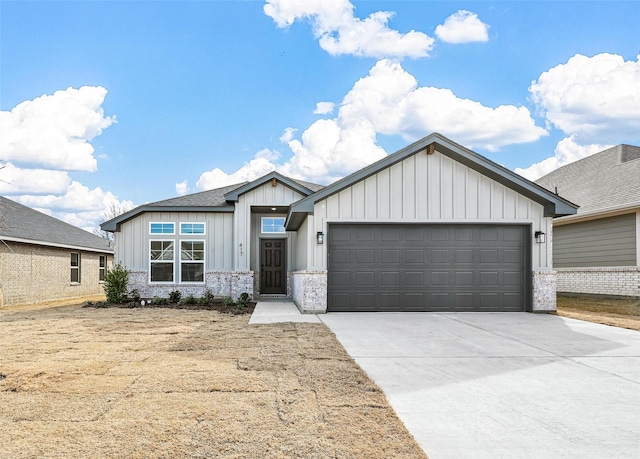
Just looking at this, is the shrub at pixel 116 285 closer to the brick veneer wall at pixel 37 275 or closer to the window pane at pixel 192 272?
the window pane at pixel 192 272

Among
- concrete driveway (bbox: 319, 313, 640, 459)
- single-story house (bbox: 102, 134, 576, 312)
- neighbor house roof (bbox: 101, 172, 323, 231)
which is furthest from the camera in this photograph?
neighbor house roof (bbox: 101, 172, 323, 231)

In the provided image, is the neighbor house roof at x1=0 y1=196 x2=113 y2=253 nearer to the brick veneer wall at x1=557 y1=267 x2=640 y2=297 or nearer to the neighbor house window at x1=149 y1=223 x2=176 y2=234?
the neighbor house window at x1=149 y1=223 x2=176 y2=234

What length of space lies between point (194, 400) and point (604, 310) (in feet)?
41.7

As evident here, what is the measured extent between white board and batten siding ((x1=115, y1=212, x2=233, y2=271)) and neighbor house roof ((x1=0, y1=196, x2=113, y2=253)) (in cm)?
352

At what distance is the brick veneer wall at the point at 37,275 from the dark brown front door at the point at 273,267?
8.36 meters

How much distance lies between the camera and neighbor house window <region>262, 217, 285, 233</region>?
17438 millimetres

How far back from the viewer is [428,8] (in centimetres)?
1402

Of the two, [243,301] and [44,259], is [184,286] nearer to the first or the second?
[243,301]

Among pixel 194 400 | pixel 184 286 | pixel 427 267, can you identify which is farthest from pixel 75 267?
pixel 194 400

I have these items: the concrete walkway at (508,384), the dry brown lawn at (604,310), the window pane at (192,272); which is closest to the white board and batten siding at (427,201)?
the dry brown lawn at (604,310)

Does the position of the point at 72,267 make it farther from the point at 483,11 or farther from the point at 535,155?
the point at 535,155

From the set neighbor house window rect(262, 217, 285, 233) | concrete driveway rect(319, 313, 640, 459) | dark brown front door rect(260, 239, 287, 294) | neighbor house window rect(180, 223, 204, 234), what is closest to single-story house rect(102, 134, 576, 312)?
concrete driveway rect(319, 313, 640, 459)

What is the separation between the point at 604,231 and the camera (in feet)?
54.1

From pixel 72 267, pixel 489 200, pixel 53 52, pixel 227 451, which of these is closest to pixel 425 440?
pixel 227 451
